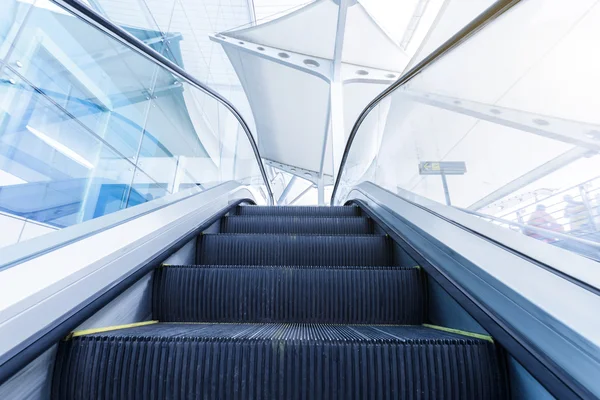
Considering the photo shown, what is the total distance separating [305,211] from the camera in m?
2.89

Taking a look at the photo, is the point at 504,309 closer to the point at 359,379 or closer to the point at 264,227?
the point at 359,379

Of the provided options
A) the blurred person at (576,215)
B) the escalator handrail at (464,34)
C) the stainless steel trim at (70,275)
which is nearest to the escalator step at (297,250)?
the stainless steel trim at (70,275)

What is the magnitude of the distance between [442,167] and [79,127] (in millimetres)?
2162

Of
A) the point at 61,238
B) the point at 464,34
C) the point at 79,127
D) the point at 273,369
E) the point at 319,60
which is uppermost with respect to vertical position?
the point at 319,60

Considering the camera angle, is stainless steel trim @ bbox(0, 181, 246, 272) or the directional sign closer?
stainless steel trim @ bbox(0, 181, 246, 272)

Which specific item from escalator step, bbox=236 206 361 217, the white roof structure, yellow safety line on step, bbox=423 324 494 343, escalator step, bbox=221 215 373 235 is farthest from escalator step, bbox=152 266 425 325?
the white roof structure

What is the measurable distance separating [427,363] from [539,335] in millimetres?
279

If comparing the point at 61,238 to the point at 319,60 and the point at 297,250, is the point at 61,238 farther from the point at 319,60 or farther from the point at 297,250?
the point at 319,60

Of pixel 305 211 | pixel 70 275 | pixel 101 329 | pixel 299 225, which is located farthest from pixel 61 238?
pixel 305 211

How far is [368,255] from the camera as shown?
172 centimetres

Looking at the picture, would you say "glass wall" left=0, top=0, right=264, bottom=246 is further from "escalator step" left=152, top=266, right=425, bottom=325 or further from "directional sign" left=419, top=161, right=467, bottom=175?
"directional sign" left=419, top=161, right=467, bottom=175

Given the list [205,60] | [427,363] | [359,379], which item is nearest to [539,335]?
[427,363]

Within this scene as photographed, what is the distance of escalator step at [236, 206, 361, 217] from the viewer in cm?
271

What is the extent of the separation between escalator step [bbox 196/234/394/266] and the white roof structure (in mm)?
4479
